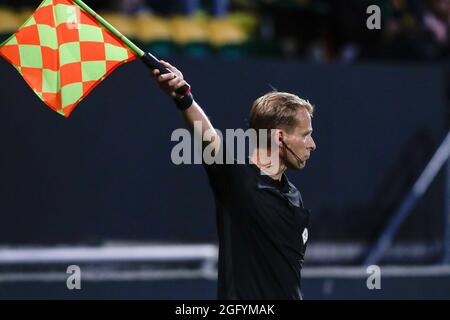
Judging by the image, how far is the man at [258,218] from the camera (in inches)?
181

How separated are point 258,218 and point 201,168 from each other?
19.7ft

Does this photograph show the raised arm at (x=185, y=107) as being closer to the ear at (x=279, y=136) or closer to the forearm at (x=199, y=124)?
the forearm at (x=199, y=124)

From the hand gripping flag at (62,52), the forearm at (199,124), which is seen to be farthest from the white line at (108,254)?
the forearm at (199,124)

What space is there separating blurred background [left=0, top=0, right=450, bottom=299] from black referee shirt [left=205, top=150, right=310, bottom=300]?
459 centimetres

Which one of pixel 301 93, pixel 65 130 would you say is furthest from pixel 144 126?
pixel 301 93

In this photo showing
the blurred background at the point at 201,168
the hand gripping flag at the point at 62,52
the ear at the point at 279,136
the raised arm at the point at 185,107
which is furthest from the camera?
the blurred background at the point at 201,168

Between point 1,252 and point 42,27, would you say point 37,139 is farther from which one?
point 42,27

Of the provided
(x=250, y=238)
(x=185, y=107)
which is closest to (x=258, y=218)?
(x=250, y=238)

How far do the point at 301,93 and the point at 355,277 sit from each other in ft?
7.12

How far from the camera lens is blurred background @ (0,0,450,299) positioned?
9.91 m

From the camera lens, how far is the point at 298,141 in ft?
16.0

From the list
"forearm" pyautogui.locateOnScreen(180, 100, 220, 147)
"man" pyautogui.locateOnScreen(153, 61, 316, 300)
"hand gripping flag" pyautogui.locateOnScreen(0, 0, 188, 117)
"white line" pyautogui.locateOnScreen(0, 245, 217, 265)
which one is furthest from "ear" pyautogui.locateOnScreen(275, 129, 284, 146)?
"white line" pyautogui.locateOnScreen(0, 245, 217, 265)

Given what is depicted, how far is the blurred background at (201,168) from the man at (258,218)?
15.0 ft

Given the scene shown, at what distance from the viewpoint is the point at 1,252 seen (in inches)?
385
